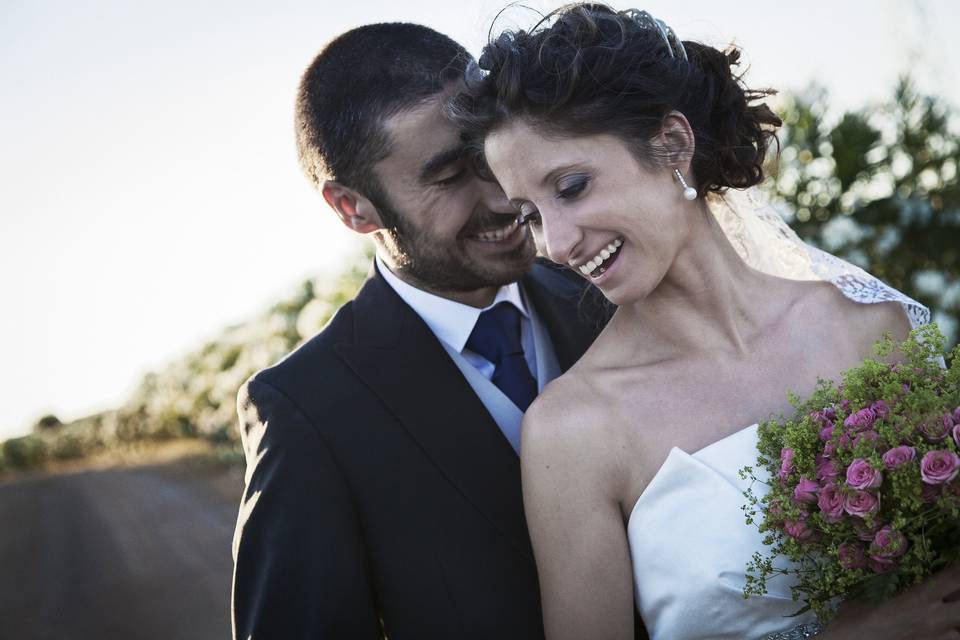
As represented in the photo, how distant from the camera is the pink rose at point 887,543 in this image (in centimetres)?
189

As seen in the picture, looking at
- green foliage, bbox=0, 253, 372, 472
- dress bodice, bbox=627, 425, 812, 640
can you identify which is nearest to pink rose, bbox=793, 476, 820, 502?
dress bodice, bbox=627, 425, 812, 640

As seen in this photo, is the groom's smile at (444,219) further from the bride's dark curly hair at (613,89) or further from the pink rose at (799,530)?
the pink rose at (799,530)

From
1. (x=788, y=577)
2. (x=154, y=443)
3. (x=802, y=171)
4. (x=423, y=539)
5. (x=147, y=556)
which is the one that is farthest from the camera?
(x=154, y=443)

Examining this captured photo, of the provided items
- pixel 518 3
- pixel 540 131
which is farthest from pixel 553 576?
pixel 518 3

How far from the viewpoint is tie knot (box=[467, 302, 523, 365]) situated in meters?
3.19

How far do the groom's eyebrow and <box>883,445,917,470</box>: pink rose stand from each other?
5.60ft

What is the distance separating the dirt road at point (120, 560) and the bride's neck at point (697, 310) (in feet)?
13.1

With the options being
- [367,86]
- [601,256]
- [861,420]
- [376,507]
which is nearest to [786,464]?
[861,420]

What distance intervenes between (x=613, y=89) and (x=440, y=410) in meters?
1.12

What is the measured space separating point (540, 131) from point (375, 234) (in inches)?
44.4

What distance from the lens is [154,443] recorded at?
1144cm

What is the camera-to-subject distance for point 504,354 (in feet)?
10.5

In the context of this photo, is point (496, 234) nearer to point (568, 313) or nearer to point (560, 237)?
point (568, 313)

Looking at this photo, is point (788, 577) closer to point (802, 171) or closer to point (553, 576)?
point (553, 576)
